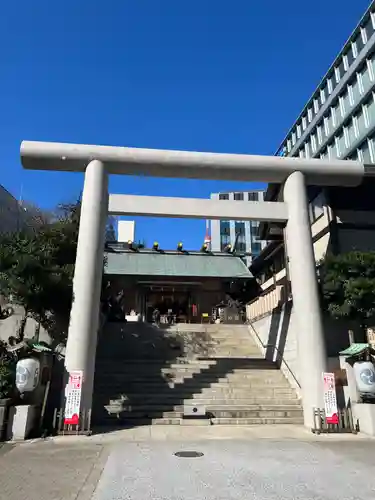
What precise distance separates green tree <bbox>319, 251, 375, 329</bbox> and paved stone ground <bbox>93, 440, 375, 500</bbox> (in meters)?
4.47

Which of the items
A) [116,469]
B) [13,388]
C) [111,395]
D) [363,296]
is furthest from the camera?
[111,395]

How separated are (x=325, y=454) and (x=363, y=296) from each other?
5.56 m

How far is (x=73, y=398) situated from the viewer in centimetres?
981

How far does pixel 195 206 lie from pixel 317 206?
7.57 m

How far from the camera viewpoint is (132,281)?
24.0 m

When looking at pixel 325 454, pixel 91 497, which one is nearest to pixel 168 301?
pixel 325 454

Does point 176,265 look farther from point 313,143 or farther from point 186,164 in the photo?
point 313,143

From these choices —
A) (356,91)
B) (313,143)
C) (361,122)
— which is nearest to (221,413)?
(361,122)

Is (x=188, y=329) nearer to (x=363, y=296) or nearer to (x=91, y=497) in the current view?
(x=363, y=296)

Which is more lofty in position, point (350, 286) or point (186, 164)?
point (186, 164)

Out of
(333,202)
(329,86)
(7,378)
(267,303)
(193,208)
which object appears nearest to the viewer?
(7,378)

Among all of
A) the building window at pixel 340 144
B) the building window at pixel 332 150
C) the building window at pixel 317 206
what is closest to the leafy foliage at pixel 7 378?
the building window at pixel 317 206

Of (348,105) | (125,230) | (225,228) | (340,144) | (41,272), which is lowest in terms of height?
(41,272)

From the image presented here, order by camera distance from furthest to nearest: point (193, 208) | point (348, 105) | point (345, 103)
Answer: point (345, 103) → point (348, 105) → point (193, 208)
